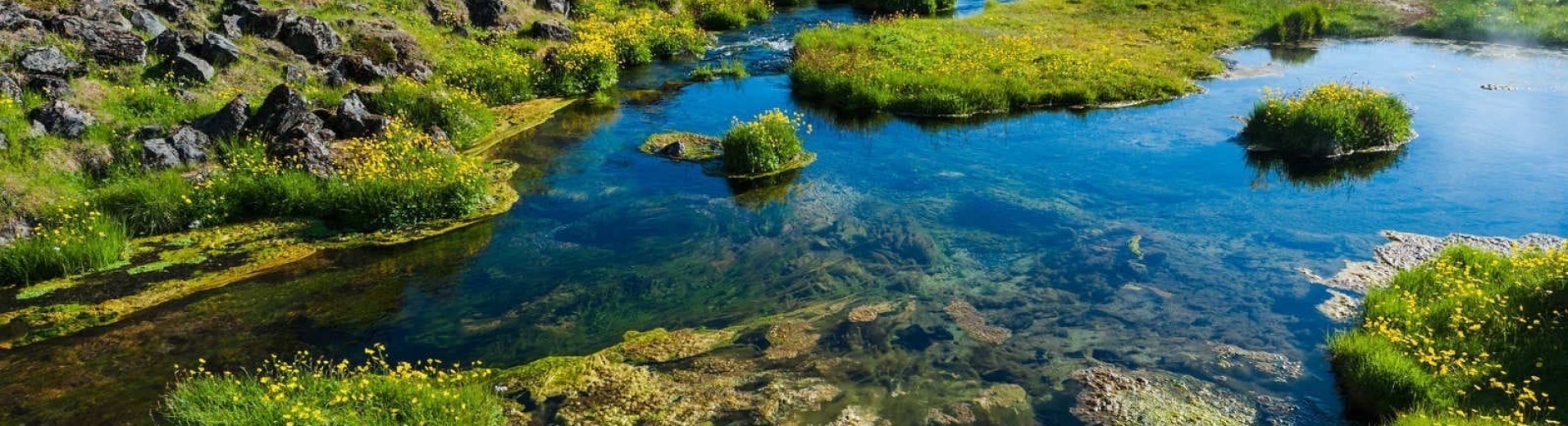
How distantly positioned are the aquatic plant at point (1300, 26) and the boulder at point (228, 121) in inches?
1368

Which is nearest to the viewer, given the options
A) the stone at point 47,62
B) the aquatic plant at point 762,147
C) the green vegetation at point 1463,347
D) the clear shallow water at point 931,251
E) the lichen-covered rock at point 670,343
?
the green vegetation at point 1463,347

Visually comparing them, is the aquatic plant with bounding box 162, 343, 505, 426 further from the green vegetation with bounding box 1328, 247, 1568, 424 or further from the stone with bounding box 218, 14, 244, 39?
the stone with bounding box 218, 14, 244, 39

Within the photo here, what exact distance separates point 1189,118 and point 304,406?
77.5 ft

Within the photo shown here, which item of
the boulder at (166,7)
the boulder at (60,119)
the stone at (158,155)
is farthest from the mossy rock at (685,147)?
the boulder at (166,7)

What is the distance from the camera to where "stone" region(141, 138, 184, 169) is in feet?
65.1

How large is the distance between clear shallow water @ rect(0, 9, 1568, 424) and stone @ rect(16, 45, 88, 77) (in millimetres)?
9972

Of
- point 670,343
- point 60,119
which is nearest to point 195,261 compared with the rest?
point 60,119

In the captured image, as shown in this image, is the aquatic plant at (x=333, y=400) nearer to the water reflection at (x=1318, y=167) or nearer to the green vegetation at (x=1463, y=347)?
the green vegetation at (x=1463, y=347)

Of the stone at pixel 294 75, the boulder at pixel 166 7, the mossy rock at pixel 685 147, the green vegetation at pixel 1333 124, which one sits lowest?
the mossy rock at pixel 685 147

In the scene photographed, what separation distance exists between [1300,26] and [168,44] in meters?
37.8

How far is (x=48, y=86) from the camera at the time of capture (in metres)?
21.2

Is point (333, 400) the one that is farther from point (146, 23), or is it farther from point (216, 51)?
point (146, 23)

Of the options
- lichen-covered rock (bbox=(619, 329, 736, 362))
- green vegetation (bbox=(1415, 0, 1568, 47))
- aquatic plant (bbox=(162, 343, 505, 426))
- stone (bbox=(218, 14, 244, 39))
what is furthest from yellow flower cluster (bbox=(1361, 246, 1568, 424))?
stone (bbox=(218, 14, 244, 39))

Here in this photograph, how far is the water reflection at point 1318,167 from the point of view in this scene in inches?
853
